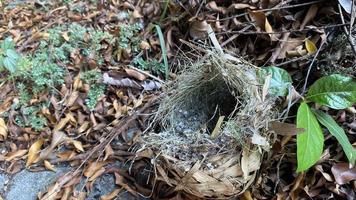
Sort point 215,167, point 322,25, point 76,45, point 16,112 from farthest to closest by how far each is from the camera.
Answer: point 76,45
point 16,112
point 322,25
point 215,167

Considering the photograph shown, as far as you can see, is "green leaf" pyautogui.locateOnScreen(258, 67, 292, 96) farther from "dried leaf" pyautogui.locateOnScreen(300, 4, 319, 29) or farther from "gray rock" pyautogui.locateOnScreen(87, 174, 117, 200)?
"gray rock" pyautogui.locateOnScreen(87, 174, 117, 200)

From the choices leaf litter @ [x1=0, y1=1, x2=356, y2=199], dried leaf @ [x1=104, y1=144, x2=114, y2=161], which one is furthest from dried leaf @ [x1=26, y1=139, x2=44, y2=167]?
dried leaf @ [x1=104, y1=144, x2=114, y2=161]

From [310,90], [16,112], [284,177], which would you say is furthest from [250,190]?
[16,112]

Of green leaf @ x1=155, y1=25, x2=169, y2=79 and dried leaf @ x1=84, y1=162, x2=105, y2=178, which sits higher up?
green leaf @ x1=155, y1=25, x2=169, y2=79

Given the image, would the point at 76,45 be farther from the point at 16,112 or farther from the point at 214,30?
the point at 214,30

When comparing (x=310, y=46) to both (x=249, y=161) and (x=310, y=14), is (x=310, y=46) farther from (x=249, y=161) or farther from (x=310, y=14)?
(x=249, y=161)

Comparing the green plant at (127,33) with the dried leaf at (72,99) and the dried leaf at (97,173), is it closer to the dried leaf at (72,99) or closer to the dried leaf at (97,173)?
the dried leaf at (72,99)
